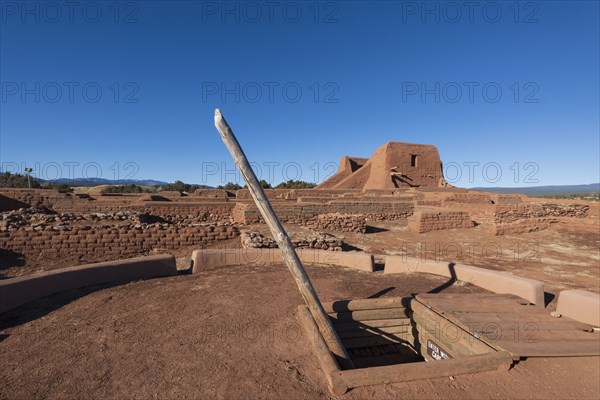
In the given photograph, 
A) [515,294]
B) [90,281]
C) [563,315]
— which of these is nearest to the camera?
[563,315]

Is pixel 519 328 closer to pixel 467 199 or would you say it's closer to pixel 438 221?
pixel 438 221

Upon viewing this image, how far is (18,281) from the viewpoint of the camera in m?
4.06

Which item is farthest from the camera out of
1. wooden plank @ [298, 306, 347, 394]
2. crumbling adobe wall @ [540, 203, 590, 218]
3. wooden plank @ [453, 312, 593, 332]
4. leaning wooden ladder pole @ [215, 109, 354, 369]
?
crumbling adobe wall @ [540, 203, 590, 218]

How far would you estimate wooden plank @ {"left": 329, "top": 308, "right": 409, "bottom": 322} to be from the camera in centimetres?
395

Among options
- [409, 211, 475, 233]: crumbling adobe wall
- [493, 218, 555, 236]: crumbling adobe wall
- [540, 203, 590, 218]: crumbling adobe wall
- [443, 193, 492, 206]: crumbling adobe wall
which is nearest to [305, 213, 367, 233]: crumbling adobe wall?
[409, 211, 475, 233]: crumbling adobe wall

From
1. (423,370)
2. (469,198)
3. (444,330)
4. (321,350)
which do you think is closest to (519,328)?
(444,330)

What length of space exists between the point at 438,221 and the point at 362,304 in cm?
1023

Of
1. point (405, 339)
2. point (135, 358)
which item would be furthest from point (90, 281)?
point (405, 339)

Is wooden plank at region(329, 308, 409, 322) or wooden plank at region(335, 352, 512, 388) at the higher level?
wooden plank at region(335, 352, 512, 388)

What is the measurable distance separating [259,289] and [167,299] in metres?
1.42

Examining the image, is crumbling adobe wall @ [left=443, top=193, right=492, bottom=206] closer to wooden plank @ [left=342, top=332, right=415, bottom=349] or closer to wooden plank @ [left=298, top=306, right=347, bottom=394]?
wooden plank @ [left=342, top=332, right=415, bottom=349]

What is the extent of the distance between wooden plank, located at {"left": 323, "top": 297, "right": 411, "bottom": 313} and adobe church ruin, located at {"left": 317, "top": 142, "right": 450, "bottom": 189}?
71.9ft

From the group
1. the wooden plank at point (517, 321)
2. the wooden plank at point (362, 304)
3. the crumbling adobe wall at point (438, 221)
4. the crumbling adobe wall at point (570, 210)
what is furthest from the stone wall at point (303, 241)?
the crumbling adobe wall at point (570, 210)

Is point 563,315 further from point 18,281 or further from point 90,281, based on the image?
point 18,281
